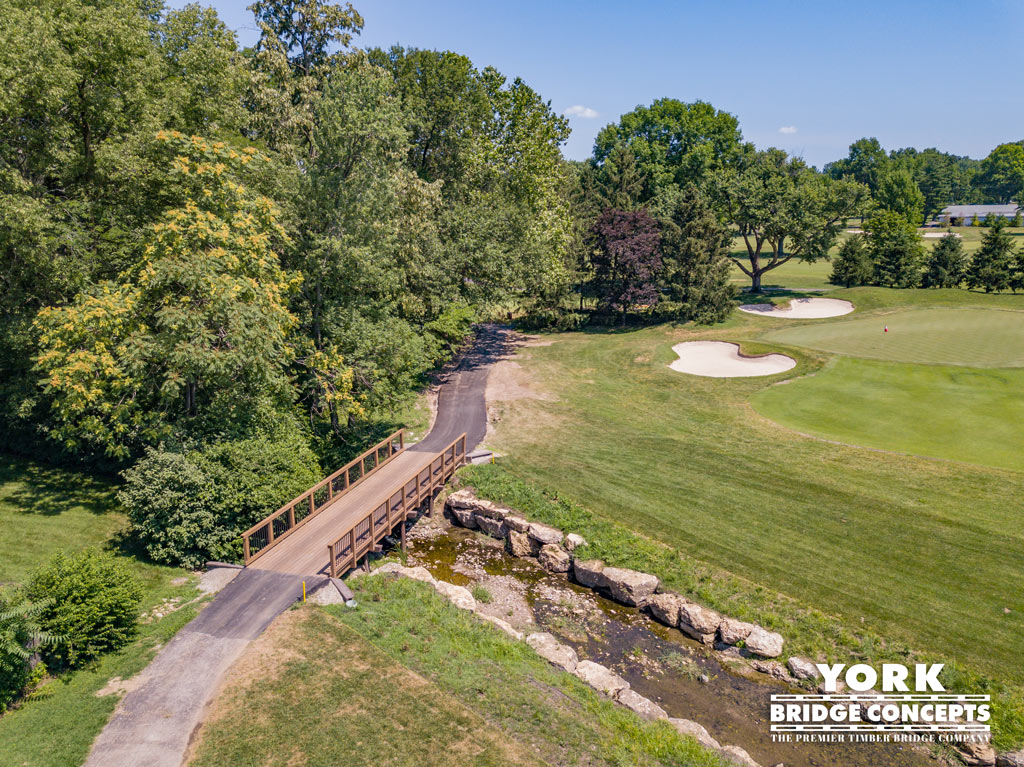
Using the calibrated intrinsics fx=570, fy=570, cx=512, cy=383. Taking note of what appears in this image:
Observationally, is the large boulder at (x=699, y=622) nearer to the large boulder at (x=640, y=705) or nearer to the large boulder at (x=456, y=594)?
the large boulder at (x=640, y=705)

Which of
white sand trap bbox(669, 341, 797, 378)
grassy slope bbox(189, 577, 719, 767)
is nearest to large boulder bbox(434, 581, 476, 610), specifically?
grassy slope bbox(189, 577, 719, 767)

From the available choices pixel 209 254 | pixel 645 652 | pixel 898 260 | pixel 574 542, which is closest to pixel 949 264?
pixel 898 260

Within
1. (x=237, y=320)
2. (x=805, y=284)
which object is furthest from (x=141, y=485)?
(x=805, y=284)

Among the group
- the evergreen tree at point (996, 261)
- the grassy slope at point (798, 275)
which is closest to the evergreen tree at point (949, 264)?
the evergreen tree at point (996, 261)

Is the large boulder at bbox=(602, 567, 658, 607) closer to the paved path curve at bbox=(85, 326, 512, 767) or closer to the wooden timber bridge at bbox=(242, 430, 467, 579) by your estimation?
the wooden timber bridge at bbox=(242, 430, 467, 579)

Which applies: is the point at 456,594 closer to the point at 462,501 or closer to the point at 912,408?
the point at 462,501

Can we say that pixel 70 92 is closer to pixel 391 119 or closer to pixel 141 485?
pixel 391 119

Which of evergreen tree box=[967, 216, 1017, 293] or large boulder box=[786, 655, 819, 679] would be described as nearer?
large boulder box=[786, 655, 819, 679]
